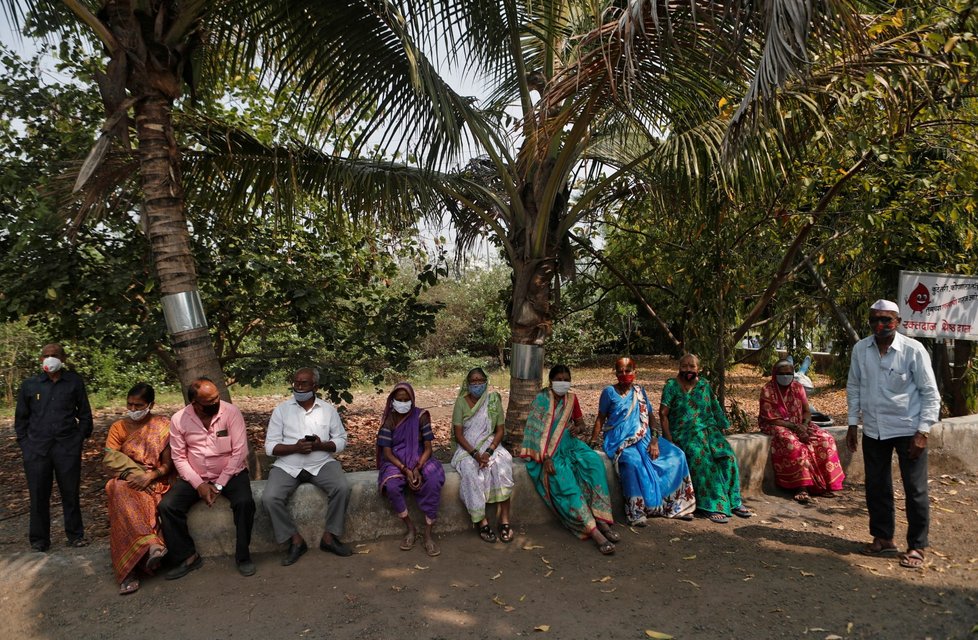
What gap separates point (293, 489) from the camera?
4547 millimetres

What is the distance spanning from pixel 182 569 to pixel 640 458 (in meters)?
3.33

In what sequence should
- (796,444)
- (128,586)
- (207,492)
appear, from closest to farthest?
(128,586) < (207,492) < (796,444)

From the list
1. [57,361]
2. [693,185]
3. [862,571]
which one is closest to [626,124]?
[693,185]

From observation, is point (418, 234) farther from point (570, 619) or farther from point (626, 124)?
point (570, 619)

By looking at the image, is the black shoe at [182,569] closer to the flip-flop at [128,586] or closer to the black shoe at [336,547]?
the flip-flop at [128,586]

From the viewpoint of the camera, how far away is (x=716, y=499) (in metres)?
5.29

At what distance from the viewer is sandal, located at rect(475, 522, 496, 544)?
475 centimetres

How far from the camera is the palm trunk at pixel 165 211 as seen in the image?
465cm

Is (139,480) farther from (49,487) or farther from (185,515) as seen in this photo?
(49,487)

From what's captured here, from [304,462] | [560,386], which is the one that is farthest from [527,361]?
[304,462]

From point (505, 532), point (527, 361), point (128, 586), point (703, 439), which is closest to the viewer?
point (128, 586)

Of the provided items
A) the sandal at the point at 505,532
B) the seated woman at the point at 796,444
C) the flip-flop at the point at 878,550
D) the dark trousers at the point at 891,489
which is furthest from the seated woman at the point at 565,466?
the seated woman at the point at 796,444

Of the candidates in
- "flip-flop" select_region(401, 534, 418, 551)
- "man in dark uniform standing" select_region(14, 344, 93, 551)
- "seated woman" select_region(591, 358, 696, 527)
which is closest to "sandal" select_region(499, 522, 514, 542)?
"flip-flop" select_region(401, 534, 418, 551)

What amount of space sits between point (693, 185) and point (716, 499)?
250 centimetres
